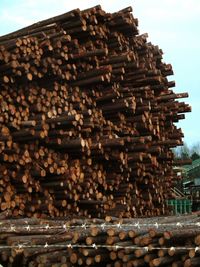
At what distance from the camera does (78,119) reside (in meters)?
9.87

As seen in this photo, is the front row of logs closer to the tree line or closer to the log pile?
the log pile

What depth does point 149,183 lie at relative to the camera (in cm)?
1316

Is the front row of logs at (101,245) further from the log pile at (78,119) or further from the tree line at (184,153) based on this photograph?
the tree line at (184,153)

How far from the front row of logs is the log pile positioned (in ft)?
9.37

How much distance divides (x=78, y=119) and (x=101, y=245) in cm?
484

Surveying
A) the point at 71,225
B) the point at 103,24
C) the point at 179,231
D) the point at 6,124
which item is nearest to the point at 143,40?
the point at 103,24

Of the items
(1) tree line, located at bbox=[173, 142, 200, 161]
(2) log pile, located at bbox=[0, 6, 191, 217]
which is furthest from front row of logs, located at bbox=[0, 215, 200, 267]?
(1) tree line, located at bbox=[173, 142, 200, 161]

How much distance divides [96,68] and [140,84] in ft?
7.93

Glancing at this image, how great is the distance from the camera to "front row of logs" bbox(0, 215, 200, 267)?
4.80 meters

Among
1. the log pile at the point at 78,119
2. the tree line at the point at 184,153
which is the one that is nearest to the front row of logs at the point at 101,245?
the log pile at the point at 78,119

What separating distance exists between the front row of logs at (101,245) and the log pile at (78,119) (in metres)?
2.85

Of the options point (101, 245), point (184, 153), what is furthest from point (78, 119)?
point (184, 153)

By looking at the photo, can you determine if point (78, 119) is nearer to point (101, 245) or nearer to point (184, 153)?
point (101, 245)

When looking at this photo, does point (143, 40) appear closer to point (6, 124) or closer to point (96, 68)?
point (96, 68)
